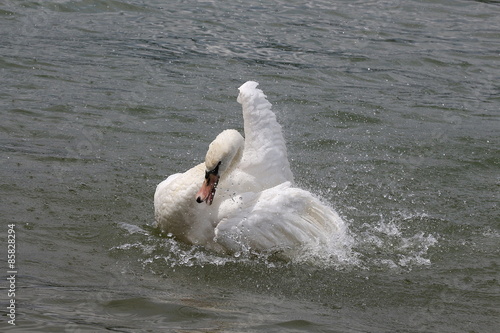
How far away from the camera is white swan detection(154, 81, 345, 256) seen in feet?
22.5

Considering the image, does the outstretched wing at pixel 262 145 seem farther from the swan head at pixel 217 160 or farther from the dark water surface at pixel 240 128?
the dark water surface at pixel 240 128

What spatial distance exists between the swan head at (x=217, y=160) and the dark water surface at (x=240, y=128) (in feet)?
1.87

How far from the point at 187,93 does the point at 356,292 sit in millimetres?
6480

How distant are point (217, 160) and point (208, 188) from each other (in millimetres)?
267

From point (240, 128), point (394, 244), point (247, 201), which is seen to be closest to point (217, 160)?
point (247, 201)

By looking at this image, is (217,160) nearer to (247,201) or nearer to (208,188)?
(208,188)

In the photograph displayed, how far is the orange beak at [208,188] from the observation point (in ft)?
22.6

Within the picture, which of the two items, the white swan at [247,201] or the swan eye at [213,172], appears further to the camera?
the swan eye at [213,172]

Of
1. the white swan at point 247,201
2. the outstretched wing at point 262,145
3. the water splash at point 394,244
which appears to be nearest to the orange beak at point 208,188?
the white swan at point 247,201

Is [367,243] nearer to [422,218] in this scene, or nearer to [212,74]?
[422,218]

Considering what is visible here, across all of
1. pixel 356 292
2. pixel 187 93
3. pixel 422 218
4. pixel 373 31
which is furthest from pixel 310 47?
pixel 356 292

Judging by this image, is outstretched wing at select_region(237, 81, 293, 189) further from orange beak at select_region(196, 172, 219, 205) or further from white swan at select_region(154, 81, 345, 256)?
orange beak at select_region(196, 172, 219, 205)

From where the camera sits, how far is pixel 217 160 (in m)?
7.02

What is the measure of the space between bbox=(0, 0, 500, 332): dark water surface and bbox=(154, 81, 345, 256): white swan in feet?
0.68
